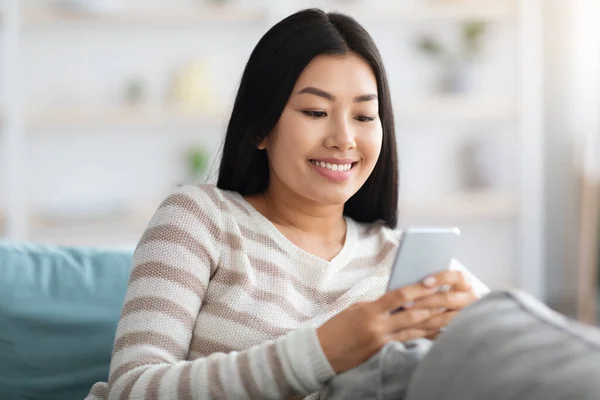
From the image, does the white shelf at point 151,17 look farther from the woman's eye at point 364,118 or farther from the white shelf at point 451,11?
the woman's eye at point 364,118

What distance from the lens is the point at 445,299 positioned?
1.28m

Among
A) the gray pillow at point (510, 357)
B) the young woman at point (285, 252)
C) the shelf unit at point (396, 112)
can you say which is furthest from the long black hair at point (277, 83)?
the shelf unit at point (396, 112)

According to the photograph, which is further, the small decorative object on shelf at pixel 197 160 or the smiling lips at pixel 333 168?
the small decorative object on shelf at pixel 197 160

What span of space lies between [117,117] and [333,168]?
3.30m

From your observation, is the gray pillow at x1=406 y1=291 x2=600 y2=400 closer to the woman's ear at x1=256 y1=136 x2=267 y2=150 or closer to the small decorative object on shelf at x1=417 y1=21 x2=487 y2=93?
the woman's ear at x1=256 y1=136 x2=267 y2=150

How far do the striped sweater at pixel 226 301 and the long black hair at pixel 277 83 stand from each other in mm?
68

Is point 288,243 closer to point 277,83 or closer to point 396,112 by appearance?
point 277,83

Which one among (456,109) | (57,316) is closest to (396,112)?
(456,109)

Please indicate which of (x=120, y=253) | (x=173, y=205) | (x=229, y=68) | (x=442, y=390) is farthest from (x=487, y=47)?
(x=442, y=390)

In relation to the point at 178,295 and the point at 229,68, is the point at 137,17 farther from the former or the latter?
the point at 178,295

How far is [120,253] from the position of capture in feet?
6.35

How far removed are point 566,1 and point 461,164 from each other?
3.40ft

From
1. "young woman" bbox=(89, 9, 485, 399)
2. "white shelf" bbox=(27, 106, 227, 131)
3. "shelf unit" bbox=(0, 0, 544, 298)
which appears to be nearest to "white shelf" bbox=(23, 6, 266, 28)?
"shelf unit" bbox=(0, 0, 544, 298)

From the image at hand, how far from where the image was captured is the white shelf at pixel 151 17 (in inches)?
182
